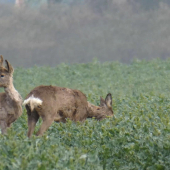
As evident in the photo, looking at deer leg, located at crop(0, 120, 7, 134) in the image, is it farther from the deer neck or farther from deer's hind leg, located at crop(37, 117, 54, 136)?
deer's hind leg, located at crop(37, 117, 54, 136)

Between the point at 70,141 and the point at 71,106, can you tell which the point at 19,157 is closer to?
the point at 70,141

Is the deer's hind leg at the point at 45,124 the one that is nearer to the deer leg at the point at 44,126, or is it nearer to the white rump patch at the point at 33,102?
the deer leg at the point at 44,126

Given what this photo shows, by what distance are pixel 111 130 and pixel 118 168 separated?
3.78ft

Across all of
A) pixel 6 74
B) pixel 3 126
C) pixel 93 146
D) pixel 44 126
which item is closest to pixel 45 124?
pixel 44 126

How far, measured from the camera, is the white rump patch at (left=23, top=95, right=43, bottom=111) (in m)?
9.09

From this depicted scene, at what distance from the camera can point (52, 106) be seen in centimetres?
935

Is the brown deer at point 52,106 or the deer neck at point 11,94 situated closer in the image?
the brown deer at point 52,106

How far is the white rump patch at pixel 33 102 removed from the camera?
29.8 ft

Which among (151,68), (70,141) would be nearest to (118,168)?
(70,141)

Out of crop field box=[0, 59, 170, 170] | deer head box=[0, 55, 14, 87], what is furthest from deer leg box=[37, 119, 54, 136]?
deer head box=[0, 55, 14, 87]

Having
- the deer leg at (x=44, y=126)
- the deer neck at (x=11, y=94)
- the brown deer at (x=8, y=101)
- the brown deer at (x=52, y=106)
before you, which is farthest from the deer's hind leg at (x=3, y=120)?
the deer leg at (x=44, y=126)

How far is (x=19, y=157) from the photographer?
218 inches

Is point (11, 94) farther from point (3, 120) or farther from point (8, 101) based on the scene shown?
→ point (3, 120)

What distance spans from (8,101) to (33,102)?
100 centimetres
